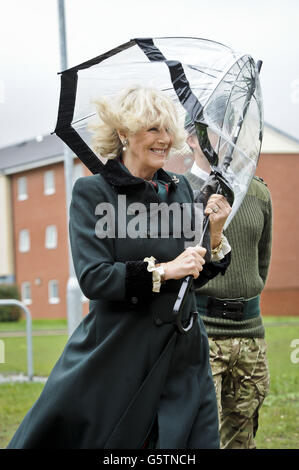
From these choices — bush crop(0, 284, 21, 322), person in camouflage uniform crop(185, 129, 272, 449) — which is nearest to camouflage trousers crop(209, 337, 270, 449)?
person in camouflage uniform crop(185, 129, 272, 449)

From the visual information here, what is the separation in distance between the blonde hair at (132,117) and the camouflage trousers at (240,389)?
1.41m

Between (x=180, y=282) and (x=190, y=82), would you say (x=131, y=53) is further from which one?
(x=180, y=282)

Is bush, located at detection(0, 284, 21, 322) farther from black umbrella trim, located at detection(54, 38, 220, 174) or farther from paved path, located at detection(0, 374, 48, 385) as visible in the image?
black umbrella trim, located at detection(54, 38, 220, 174)

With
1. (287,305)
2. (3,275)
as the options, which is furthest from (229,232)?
(3,275)

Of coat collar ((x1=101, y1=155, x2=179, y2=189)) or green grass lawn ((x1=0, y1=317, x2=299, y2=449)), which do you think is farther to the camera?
green grass lawn ((x1=0, y1=317, x2=299, y2=449))

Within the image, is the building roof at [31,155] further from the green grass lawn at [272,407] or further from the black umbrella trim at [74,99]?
the black umbrella trim at [74,99]

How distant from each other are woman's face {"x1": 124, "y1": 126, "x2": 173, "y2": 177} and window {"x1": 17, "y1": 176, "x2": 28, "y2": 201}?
4068cm

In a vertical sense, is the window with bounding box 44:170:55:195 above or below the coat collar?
above

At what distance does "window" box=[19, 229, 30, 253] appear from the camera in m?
42.8

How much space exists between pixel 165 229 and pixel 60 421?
859 mm

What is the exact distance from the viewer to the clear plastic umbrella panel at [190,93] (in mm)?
2803

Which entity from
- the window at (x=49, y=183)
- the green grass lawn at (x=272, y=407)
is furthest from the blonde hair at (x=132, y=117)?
the window at (x=49, y=183)

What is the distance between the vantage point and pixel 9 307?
3756 cm

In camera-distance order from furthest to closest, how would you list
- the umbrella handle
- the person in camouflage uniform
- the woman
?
the person in camouflage uniform < the woman < the umbrella handle
